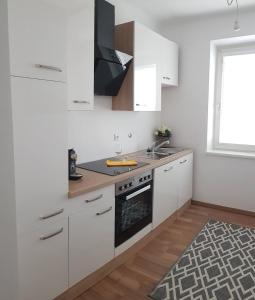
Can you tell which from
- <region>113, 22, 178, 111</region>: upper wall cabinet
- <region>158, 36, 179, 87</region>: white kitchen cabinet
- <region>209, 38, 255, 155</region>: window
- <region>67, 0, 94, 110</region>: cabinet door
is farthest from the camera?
<region>209, 38, 255, 155</region>: window

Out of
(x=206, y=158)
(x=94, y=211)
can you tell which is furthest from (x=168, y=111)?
(x=94, y=211)

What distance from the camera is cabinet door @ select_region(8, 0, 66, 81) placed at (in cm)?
139

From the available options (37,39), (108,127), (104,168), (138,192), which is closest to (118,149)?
(108,127)

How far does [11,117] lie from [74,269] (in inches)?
46.0

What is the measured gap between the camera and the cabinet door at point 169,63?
3.34 m

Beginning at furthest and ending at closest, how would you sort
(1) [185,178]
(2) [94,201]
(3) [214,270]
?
(1) [185,178], (3) [214,270], (2) [94,201]

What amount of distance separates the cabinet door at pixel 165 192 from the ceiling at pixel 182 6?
1896 mm

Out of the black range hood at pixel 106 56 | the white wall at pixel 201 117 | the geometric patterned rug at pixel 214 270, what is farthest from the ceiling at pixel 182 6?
the geometric patterned rug at pixel 214 270

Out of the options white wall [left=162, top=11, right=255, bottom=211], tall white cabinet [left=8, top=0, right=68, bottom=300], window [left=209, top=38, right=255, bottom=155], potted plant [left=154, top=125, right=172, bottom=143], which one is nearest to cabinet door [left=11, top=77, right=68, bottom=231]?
tall white cabinet [left=8, top=0, right=68, bottom=300]

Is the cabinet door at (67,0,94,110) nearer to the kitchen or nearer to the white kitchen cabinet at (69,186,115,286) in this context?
the kitchen

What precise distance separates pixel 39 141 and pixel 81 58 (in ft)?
2.88

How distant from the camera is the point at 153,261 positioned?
2.48m

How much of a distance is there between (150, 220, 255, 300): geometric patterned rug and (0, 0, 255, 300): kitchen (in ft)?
0.10

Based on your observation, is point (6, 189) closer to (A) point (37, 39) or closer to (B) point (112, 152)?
(A) point (37, 39)
